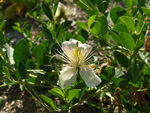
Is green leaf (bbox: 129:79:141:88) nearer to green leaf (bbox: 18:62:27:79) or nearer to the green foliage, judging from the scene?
the green foliage

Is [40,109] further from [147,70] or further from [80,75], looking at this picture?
[147,70]

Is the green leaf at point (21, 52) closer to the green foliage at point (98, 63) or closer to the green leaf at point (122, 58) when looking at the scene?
the green foliage at point (98, 63)

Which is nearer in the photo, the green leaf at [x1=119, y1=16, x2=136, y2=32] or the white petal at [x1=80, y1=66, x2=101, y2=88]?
the white petal at [x1=80, y1=66, x2=101, y2=88]

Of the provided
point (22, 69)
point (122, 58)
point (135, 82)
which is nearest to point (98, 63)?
point (122, 58)

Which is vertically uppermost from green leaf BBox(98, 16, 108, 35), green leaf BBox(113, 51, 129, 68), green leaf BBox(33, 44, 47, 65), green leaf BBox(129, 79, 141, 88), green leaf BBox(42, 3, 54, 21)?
green leaf BBox(42, 3, 54, 21)

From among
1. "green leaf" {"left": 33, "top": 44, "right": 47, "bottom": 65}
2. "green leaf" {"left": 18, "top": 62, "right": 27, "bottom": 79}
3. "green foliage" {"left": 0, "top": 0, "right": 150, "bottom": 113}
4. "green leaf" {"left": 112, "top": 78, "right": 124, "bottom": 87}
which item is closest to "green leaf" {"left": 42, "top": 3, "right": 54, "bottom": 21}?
"green foliage" {"left": 0, "top": 0, "right": 150, "bottom": 113}

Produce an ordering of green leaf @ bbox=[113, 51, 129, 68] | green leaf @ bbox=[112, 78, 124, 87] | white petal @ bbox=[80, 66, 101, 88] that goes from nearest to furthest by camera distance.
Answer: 1. white petal @ bbox=[80, 66, 101, 88]
2. green leaf @ bbox=[112, 78, 124, 87]
3. green leaf @ bbox=[113, 51, 129, 68]

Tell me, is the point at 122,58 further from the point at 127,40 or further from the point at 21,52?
the point at 21,52

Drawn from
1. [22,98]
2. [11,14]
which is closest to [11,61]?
[22,98]
